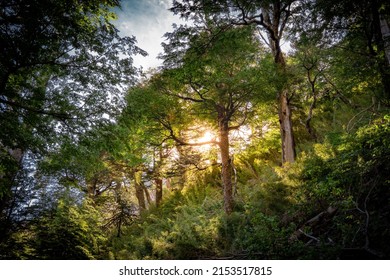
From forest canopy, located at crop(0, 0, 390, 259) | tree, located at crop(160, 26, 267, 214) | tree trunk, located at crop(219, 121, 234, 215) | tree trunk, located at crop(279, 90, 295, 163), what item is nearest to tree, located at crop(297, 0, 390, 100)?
forest canopy, located at crop(0, 0, 390, 259)

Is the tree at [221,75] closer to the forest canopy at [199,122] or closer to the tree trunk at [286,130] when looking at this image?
the forest canopy at [199,122]

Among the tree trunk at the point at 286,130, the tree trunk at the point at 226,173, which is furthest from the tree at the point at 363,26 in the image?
the tree trunk at the point at 286,130

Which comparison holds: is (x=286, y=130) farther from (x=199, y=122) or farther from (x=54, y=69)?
(x=54, y=69)

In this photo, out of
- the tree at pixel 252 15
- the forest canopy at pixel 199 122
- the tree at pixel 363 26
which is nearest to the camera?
the forest canopy at pixel 199 122

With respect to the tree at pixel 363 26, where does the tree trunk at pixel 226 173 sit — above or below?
below

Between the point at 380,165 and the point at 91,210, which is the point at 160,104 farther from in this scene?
the point at 380,165

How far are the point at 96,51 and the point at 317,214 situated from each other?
5399 millimetres

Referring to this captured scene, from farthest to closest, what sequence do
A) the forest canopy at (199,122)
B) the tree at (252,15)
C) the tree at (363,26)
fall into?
1. the tree at (252,15)
2. the tree at (363,26)
3. the forest canopy at (199,122)

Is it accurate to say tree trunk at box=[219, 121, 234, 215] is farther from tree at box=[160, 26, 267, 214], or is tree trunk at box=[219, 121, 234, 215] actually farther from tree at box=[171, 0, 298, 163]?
tree at box=[171, 0, 298, 163]

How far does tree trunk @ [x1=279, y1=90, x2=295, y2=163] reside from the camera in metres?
8.60

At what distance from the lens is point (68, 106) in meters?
4.88

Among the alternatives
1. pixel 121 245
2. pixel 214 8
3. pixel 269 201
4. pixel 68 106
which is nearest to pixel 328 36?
pixel 214 8

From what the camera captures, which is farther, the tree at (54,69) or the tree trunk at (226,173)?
the tree trunk at (226,173)

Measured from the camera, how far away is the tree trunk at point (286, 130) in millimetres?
8602
